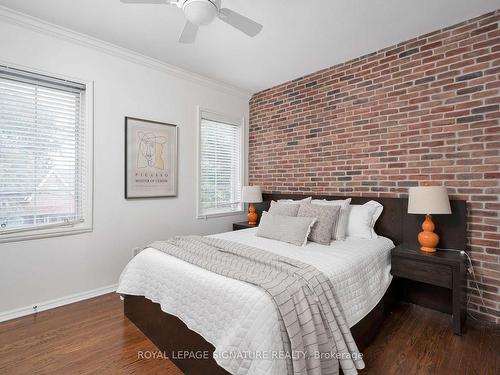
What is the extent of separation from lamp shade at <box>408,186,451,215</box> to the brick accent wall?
323mm

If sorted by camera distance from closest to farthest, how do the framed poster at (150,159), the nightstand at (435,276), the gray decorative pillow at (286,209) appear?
the nightstand at (435,276) < the gray decorative pillow at (286,209) < the framed poster at (150,159)

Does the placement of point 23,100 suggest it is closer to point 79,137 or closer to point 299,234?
point 79,137

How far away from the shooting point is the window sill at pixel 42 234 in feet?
7.64

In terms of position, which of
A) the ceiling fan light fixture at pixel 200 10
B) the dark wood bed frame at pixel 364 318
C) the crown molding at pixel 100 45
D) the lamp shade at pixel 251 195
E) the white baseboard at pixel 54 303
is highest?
the crown molding at pixel 100 45

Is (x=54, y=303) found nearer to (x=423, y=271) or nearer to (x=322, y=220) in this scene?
(x=322, y=220)

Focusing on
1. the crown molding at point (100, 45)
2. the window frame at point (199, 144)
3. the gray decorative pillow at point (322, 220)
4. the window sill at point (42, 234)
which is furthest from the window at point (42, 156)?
the gray decorative pillow at point (322, 220)

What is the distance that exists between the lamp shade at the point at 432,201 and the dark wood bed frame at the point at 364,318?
11.0 inches

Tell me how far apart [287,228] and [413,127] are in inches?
65.6

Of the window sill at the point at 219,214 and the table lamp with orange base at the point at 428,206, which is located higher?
the table lamp with orange base at the point at 428,206

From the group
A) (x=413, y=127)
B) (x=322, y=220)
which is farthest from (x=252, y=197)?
(x=413, y=127)

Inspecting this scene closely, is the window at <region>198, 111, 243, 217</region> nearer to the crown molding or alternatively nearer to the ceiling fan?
Answer: the crown molding

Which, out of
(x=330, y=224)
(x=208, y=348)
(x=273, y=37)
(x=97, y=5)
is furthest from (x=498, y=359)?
(x=97, y=5)

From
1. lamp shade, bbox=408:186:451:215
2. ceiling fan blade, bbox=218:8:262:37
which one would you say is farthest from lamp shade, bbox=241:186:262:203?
ceiling fan blade, bbox=218:8:262:37

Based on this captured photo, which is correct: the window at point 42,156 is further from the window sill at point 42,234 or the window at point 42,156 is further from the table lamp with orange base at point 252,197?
the table lamp with orange base at point 252,197
